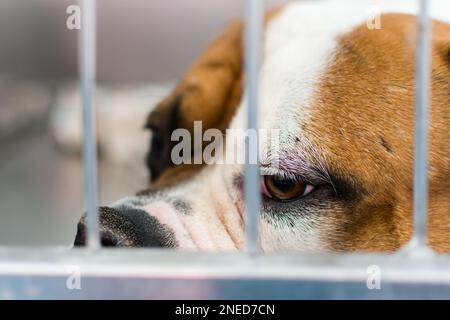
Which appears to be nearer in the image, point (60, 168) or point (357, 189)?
point (357, 189)

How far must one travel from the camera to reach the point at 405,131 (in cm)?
111

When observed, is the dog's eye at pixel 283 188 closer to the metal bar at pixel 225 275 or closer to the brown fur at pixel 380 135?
the brown fur at pixel 380 135

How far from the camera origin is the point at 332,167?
1.12 m

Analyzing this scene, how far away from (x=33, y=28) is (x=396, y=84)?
72.3 inches

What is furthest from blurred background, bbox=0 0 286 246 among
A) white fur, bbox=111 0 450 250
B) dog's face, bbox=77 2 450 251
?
dog's face, bbox=77 2 450 251

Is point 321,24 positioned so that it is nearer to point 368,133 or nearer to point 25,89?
point 368,133

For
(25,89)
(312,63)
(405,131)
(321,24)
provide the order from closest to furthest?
(405,131) → (312,63) → (321,24) → (25,89)

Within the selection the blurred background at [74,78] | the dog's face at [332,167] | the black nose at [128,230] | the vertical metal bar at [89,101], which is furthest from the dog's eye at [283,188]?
the blurred background at [74,78]

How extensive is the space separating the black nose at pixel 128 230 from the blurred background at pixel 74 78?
93 centimetres

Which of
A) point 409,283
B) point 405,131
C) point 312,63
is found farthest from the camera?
point 312,63

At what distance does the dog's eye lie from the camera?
1166 mm
